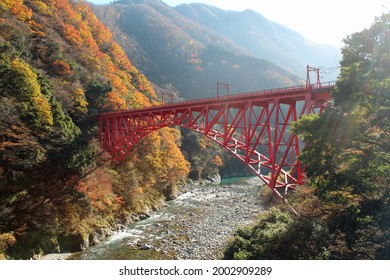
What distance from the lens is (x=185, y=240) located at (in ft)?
55.9

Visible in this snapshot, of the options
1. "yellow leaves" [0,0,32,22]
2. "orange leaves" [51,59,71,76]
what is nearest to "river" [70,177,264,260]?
"orange leaves" [51,59,71,76]

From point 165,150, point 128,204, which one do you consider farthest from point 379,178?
point 165,150

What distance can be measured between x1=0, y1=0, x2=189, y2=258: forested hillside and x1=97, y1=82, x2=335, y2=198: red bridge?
2108 mm

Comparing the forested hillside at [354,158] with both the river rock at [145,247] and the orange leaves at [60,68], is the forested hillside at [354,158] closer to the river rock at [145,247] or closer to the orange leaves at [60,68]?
the river rock at [145,247]

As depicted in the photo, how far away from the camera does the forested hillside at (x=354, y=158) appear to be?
818 centimetres

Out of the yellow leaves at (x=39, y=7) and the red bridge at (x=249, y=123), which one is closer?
the red bridge at (x=249, y=123)

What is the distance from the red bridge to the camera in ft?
48.8

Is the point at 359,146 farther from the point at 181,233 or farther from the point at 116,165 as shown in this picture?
the point at 116,165

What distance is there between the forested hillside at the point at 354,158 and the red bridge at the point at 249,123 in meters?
2.32

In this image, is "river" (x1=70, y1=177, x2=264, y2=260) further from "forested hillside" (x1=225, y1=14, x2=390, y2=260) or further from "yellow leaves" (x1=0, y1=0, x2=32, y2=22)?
"yellow leaves" (x1=0, y1=0, x2=32, y2=22)

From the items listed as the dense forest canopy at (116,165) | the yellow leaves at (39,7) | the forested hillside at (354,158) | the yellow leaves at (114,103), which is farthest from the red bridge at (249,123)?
the yellow leaves at (39,7)

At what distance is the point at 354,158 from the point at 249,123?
9318 millimetres

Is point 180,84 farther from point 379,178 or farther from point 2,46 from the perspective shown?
point 379,178
